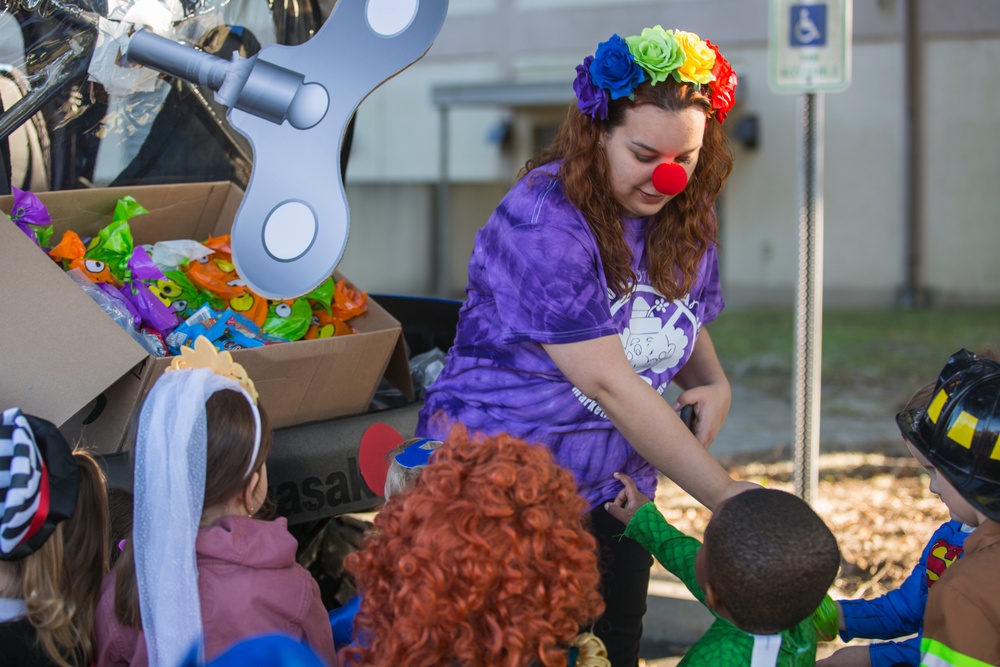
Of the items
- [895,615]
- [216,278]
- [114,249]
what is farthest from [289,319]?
[895,615]

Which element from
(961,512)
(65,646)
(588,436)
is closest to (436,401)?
(588,436)

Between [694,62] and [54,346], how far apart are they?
1.37m

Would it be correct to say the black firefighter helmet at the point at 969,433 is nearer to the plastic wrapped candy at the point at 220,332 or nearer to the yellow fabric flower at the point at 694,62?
the yellow fabric flower at the point at 694,62

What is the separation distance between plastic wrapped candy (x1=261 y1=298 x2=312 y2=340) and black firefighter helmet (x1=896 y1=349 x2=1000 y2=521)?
149 centimetres

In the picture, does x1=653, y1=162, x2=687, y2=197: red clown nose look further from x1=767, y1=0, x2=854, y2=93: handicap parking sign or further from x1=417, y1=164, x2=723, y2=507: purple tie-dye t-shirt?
x1=767, y1=0, x2=854, y2=93: handicap parking sign

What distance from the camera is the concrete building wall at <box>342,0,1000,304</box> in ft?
38.4

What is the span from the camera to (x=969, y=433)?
179 cm

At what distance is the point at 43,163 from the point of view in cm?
284

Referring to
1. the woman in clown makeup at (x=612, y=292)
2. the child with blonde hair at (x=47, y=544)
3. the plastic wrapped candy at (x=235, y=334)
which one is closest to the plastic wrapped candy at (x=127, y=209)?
the plastic wrapped candy at (x=235, y=334)

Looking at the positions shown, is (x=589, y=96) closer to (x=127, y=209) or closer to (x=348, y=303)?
(x=348, y=303)

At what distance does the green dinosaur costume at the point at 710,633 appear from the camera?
1741 mm

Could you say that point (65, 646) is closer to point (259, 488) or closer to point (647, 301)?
point (259, 488)

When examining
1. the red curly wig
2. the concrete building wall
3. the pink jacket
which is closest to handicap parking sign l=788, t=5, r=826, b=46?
the red curly wig

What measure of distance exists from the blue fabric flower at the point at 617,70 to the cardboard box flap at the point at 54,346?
1057 mm
